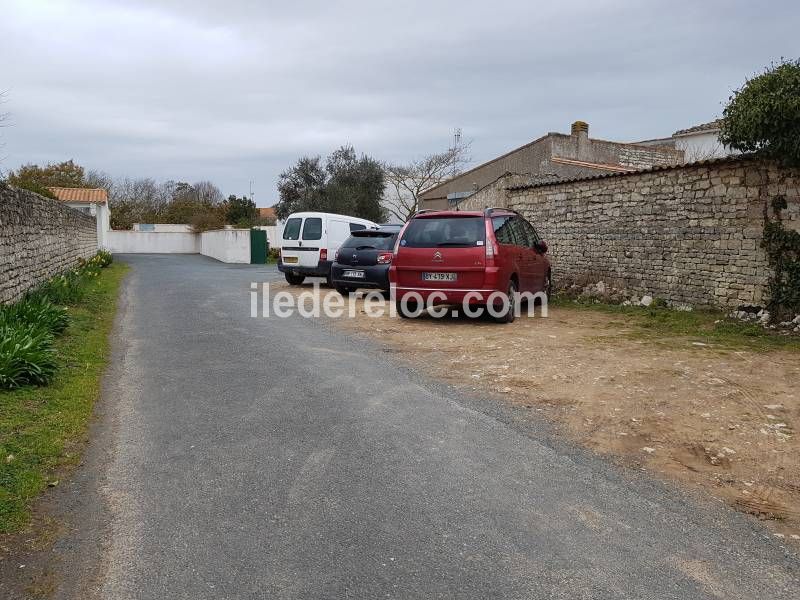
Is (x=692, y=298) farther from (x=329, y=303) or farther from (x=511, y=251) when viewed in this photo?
(x=329, y=303)

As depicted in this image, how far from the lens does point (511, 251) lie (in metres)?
10.3

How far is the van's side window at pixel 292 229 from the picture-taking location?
17078mm

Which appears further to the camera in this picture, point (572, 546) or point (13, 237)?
point (13, 237)

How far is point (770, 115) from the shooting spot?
9023 mm

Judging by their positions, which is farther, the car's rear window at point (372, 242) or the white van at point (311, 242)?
the white van at point (311, 242)

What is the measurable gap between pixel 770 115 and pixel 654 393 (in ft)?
18.1

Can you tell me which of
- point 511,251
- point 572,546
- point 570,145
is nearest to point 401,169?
point 570,145

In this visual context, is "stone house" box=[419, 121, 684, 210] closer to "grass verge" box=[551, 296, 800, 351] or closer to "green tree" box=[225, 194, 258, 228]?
"grass verge" box=[551, 296, 800, 351]

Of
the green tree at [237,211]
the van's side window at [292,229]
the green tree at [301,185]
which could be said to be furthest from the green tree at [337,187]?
the van's side window at [292,229]

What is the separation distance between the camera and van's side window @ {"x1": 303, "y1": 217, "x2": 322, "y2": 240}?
663 inches

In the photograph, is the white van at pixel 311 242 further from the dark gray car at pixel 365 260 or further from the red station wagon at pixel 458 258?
the red station wagon at pixel 458 258

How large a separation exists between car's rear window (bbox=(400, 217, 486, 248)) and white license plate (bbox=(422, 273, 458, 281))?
1.45ft

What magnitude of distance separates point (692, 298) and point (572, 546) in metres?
9.34

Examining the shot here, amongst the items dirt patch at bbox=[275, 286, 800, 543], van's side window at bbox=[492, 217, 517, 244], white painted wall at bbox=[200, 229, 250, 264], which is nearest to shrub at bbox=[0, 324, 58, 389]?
dirt patch at bbox=[275, 286, 800, 543]
